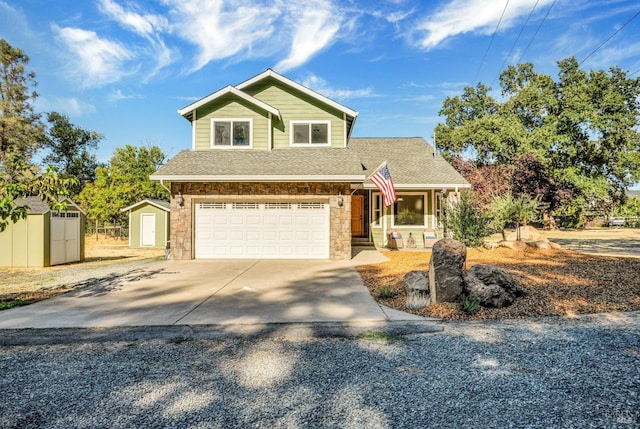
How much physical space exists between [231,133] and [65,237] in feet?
23.5

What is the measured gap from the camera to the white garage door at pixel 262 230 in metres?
12.5

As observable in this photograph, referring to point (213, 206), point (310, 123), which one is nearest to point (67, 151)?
point (213, 206)

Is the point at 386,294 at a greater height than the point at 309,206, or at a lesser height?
lesser

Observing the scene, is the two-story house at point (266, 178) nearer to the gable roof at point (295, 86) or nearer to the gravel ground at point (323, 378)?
the gable roof at point (295, 86)

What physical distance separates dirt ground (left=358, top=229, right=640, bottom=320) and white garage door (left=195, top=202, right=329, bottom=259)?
2.83 metres

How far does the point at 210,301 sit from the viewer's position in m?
6.50

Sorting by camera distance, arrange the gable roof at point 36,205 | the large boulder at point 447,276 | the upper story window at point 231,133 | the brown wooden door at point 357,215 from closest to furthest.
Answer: the large boulder at point 447,276 < the gable roof at point 36,205 < the upper story window at point 231,133 < the brown wooden door at point 357,215

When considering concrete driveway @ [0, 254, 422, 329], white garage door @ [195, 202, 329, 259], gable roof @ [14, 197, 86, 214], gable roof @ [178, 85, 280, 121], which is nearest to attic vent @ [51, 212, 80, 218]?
gable roof @ [14, 197, 86, 214]

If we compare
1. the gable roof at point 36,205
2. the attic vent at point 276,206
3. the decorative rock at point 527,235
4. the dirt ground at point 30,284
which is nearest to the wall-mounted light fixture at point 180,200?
the attic vent at point 276,206

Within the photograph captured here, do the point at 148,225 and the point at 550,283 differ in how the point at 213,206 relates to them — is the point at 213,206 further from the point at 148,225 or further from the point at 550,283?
the point at 550,283

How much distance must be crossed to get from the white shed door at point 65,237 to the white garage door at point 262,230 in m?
4.77

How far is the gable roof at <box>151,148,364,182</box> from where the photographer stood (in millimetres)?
11914

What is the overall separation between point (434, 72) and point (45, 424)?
2201cm

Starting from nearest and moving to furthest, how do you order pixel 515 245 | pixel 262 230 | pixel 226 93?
pixel 515 245 → pixel 262 230 → pixel 226 93
